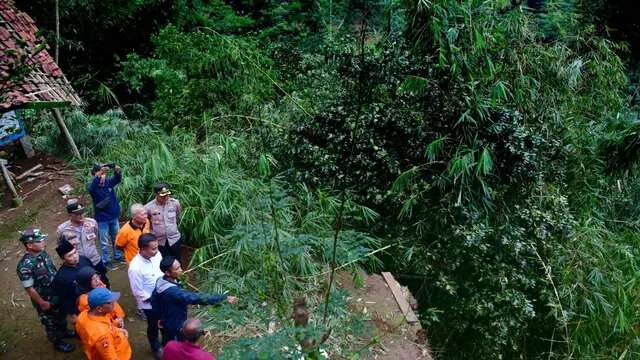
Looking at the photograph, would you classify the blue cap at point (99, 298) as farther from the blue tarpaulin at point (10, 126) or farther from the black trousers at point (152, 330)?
the blue tarpaulin at point (10, 126)

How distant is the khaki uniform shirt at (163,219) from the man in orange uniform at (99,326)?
5.13 ft

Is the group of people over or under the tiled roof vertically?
under

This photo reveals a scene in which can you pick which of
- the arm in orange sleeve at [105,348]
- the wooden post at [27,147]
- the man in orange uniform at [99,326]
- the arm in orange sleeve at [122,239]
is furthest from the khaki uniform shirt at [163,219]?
the wooden post at [27,147]

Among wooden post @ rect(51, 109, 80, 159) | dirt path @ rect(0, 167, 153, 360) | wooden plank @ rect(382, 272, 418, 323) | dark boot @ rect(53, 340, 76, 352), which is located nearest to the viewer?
dark boot @ rect(53, 340, 76, 352)

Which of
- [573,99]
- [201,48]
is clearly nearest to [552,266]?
[573,99]

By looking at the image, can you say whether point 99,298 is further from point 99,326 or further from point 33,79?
point 33,79

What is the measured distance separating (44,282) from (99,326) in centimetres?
120

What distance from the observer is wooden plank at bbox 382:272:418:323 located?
5293 mm

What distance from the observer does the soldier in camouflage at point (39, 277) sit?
4.21m

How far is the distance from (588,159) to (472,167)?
204cm

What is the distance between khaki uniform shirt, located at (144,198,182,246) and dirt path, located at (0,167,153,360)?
84cm

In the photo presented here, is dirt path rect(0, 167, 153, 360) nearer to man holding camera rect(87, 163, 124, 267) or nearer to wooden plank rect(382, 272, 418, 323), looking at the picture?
man holding camera rect(87, 163, 124, 267)

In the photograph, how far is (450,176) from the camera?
588 cm

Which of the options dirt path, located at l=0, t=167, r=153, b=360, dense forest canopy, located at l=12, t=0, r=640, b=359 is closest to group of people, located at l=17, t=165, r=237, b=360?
dirt path, located at l=0, t=167, r=153, b=360
